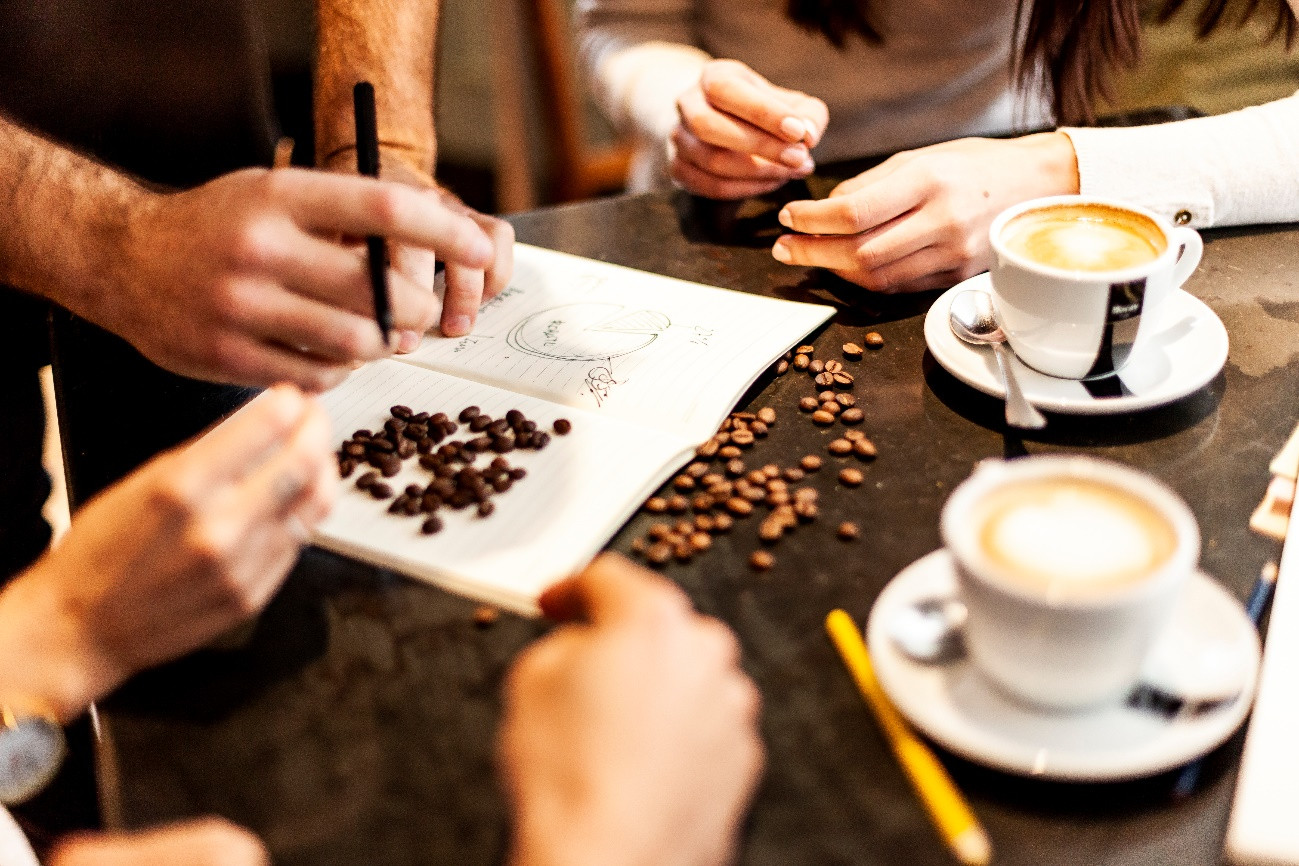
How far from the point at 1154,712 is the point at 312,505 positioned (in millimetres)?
633

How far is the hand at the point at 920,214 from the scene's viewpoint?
4.00ft

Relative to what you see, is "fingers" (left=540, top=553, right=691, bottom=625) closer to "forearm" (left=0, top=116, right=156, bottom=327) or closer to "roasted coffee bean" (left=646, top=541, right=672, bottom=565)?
"roasted coffee bean" (left=646, top=541, right=672, bottom=565)

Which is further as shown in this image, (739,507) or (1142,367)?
(1142,367)

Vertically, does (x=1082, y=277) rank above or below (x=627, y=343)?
above

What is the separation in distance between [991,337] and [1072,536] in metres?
0.47

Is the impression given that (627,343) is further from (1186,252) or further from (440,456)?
(1186,252)

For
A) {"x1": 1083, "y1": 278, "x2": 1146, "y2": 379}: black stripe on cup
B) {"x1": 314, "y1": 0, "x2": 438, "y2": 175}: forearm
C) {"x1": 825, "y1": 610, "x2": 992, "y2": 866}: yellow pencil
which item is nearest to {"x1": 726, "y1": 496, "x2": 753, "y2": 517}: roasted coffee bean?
{"x1": 825, "y1": 610, "x2": 992, "y2": 866}: yellow pencil

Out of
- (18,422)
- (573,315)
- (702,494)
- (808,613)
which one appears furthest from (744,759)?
(18,422)

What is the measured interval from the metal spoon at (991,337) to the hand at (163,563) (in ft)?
2.14

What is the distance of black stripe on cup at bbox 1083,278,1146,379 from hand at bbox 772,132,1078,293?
242 mm

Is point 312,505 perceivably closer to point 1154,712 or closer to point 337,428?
point 337,428

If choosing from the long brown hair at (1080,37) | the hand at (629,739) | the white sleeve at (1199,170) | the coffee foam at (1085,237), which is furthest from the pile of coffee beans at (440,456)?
the long brown hair at (1080,37)

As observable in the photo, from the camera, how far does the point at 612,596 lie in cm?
71

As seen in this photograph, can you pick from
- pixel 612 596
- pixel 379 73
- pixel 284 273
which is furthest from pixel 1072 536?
pixel 379 73
